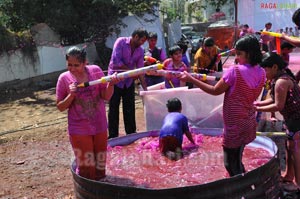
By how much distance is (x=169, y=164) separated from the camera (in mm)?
5227

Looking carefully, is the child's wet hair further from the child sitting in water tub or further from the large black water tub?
the child sitting in water tub

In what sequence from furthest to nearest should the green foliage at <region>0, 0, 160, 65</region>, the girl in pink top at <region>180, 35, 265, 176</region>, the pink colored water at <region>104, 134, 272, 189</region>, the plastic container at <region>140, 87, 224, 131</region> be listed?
the green foliage at <region>0, 0, 160, 65</region> < the plastic container at <region>140, 87, 224, 131</region> < the pink colored water at <region>104, 134, 272, 189</region> < the girl in pink top at <region>180, 35, 265, 176</region>

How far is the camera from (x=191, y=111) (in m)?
6.70

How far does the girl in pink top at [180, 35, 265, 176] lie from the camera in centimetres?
354

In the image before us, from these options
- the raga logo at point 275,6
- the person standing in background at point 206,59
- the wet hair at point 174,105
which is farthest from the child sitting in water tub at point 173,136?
the raga logo at point 275,6

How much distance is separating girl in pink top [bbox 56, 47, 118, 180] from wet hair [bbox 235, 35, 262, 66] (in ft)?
4.09

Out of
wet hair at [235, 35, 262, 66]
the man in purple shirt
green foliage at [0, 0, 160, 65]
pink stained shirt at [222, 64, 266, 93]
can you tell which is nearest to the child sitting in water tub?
the man in purple shirt

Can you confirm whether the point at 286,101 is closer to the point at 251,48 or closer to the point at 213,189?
the point at 251,48

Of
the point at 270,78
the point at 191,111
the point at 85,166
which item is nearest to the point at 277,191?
the point at 270,78

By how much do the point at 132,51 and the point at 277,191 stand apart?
3214mm

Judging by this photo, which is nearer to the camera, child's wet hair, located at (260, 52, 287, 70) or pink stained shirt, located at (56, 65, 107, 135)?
pink stained shirt, located at (56, 65, 107, 135)

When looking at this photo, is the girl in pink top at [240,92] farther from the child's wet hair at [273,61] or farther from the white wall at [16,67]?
the white wall at [16,67]

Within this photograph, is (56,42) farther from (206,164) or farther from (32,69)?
(206,164)

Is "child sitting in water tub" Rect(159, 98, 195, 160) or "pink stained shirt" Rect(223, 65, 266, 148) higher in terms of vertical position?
"pink stained shirt" Rect(223, 65, 266, 148)
